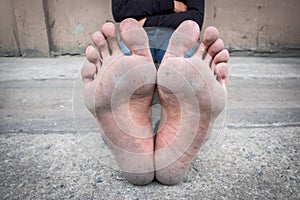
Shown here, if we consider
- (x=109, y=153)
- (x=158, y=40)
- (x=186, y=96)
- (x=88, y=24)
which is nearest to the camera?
(x=186, y=96)

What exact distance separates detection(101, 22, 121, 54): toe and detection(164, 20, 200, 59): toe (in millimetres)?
152

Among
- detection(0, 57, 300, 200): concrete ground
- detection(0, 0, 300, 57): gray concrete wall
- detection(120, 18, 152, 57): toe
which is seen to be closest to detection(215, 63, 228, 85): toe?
detection(120, 18, 152, 57): toe

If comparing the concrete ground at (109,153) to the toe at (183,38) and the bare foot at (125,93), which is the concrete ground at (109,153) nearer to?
the bare foot at (125,93)

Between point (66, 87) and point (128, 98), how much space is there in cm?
118

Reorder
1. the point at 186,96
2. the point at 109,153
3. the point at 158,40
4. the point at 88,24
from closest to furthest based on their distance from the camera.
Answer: the point at 186,96
the point at 158,40
the point at 109,153
the point at 88,24

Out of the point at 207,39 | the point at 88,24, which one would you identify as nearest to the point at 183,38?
the point at 207,39

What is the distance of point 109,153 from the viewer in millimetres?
1192

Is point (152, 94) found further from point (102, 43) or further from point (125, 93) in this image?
point (102, 43)

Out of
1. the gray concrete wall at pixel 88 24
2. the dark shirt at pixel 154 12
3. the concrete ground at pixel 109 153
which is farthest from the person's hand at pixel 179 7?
the gray concrete wall at pixel 88 24

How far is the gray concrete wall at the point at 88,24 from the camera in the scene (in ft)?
8.27

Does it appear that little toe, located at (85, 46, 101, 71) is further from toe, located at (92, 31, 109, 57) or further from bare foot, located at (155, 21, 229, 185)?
bare foot, located at (155, 21, 229, 185)

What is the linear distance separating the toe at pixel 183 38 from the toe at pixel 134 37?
7cm

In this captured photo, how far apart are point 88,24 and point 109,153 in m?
1.63

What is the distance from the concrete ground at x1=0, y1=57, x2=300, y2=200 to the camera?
3.20 feet
